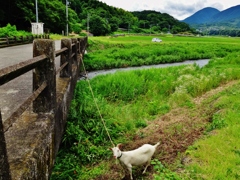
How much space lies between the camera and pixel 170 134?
6816mm

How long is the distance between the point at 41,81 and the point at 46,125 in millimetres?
590

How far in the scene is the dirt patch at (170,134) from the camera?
5426 millimetres

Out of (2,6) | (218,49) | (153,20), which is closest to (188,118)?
(218,49)

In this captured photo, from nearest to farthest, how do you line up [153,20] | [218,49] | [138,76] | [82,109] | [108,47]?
[82,109] < [138,76] < [108,47] < [218,49] < [153,20]

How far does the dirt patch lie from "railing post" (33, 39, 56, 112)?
8.64ft

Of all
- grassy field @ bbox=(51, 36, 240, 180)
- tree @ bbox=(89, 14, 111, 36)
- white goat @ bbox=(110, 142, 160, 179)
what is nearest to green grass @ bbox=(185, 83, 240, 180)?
grassy field @ bbox=(51, 36, 240, 180)

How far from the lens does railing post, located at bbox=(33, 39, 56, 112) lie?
3.20 metres

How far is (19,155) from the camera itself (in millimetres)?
2379

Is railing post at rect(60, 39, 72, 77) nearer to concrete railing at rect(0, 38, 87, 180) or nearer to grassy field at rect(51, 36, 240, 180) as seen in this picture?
grassy field at rect(51, 36, 240, 180)

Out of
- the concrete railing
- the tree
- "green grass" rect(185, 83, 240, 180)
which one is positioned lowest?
"green grass" rect(185, 83, 240, 180)

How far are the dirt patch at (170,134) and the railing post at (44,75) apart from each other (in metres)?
2.63

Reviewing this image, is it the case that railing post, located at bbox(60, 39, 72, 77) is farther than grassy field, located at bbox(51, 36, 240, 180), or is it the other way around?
railing post, located at bbox(60, 39, 72, 77)

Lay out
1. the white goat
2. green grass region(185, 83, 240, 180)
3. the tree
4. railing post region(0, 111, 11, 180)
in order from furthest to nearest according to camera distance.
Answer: the tree
the white goat
green grass region(185, 83, 240, 180)
railing post region(0, 111, 11, 180)

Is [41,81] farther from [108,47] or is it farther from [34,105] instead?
[108,47]
